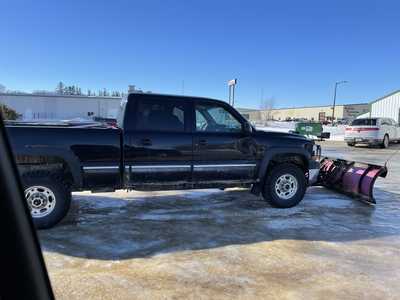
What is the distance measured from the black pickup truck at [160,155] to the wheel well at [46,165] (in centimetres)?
1

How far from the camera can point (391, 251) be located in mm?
5523

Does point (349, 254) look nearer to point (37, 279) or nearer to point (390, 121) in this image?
point (37, 279)

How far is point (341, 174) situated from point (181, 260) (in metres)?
5.27

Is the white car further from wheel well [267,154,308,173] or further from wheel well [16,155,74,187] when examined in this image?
wheel well [16,155,74,187]

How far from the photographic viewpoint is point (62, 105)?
211 feet

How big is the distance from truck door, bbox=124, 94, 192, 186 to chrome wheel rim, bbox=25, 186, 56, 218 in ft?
3.84

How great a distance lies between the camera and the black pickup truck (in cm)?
606

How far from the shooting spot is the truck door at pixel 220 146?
715 cm

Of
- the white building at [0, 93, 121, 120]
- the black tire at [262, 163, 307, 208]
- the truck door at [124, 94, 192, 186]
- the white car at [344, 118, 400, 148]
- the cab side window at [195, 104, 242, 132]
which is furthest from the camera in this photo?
the white building at [0, 93, 121, 120]

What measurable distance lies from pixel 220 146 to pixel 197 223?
4.57 feet

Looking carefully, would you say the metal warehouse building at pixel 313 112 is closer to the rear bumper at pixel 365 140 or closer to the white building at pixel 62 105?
the white building at pixel 62 105

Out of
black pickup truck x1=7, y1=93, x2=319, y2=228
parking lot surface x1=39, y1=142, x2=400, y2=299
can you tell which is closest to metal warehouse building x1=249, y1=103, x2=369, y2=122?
black pickup truck x1=7, y1=93, x2=319, y2=228

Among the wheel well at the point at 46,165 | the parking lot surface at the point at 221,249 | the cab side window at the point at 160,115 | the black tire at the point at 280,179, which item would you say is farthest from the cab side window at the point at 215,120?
the wheel well at the point at 46,165

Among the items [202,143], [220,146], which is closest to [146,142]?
[202,143]
